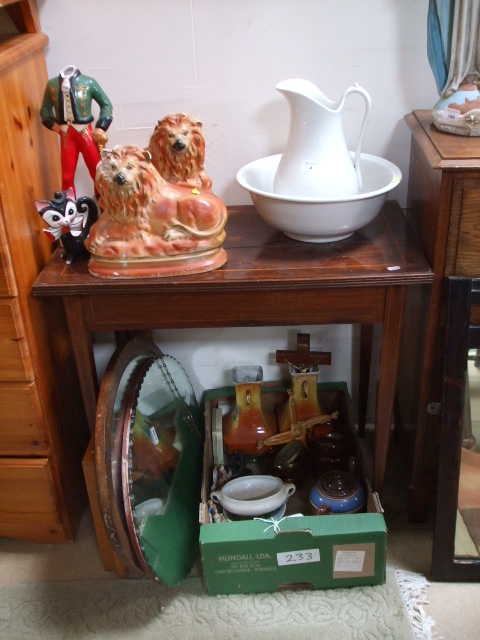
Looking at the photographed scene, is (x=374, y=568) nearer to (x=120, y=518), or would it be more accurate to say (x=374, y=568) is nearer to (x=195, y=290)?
(x=120, y=518)

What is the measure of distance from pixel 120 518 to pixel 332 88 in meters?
0.96

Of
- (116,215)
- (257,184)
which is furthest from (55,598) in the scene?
(257,184)

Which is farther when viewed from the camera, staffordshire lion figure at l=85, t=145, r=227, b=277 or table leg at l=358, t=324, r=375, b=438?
table leg at l=358, t=324, r=375, b=438

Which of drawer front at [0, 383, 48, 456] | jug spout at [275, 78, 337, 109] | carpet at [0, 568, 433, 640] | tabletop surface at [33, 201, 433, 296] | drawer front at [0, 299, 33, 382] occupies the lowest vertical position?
carpet at [0, 568, 433, 640]

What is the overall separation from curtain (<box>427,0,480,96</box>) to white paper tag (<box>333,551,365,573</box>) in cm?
89

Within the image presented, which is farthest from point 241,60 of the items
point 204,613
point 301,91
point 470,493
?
point 204,613

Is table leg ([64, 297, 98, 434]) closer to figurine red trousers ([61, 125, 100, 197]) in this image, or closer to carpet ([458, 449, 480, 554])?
figurine red trousers ([61, 125, 100, 197])

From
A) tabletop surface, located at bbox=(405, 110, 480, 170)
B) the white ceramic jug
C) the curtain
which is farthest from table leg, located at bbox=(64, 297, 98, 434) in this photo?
the curtain

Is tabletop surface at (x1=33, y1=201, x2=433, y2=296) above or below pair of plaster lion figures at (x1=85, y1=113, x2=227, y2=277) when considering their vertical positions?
below

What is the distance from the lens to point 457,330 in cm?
119

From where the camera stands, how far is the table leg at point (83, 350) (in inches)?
48.1

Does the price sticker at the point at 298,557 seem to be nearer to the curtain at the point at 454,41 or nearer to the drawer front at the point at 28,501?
the drawer front at the point at 28,501

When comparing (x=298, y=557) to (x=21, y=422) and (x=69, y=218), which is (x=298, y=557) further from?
(x=69, y=218)

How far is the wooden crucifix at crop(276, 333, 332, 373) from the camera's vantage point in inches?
62.6
